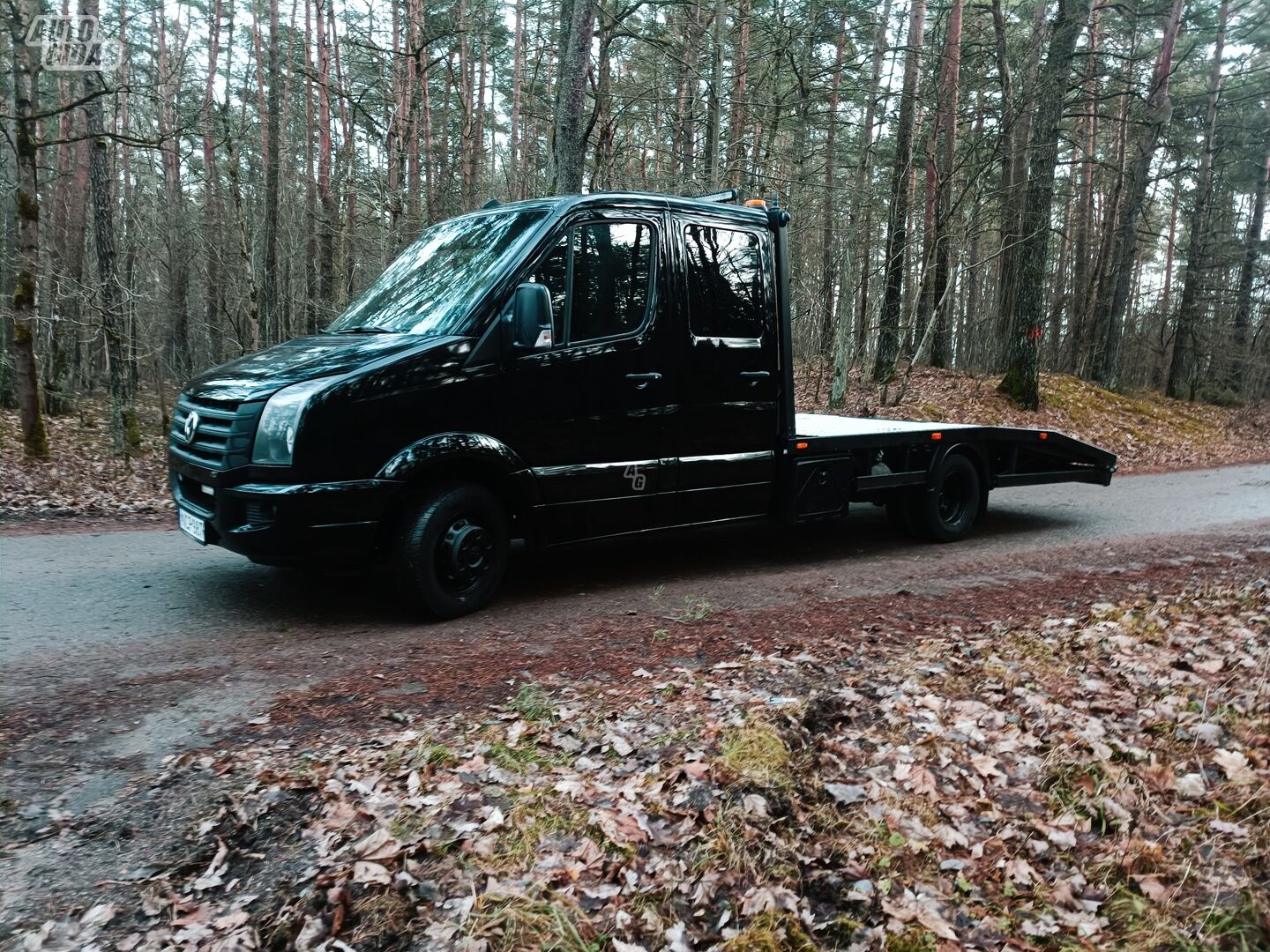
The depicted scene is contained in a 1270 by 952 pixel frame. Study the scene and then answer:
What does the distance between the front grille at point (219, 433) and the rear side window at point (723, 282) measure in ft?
10.0

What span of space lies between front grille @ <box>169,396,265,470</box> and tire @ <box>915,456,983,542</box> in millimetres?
5858

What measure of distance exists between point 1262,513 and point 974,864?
28.3ft

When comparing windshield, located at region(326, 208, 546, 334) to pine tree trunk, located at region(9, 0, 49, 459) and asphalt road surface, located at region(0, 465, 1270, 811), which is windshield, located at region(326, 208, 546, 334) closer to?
asphalt road surface, located at region(0, 465, 1270, 811)

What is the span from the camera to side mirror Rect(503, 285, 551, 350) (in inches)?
204

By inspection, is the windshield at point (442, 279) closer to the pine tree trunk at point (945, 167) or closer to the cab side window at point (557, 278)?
the cab side window at point (557, 278)

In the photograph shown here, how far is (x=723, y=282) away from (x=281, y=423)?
11.1ft

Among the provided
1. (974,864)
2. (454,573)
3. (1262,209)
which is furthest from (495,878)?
(1262,209)

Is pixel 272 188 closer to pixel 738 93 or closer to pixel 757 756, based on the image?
pixel 738 93

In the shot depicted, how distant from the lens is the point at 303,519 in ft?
15.3

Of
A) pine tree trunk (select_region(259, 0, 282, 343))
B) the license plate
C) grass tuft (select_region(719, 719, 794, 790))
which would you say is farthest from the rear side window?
pine tree trunk (select_region(259, 0, 282, 343))

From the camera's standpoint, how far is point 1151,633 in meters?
5.16

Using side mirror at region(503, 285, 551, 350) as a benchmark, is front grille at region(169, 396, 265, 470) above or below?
below

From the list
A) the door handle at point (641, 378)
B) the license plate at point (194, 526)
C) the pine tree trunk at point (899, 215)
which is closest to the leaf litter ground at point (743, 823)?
the license plate at point (194, 526)

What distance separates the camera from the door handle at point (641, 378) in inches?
229
